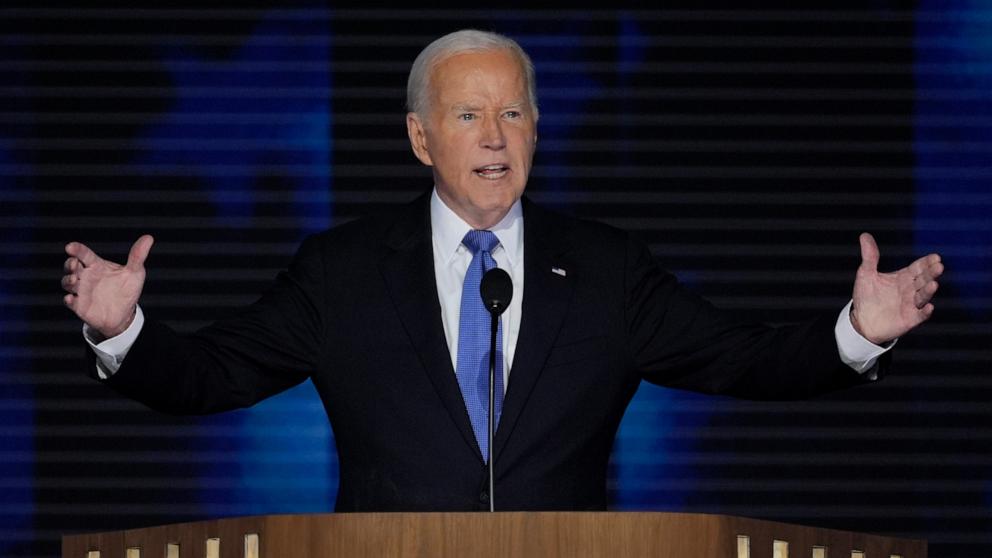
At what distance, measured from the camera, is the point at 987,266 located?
5.49 m

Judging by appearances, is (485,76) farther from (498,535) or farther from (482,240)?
(498,535)

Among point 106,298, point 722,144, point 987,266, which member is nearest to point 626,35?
point 722,144

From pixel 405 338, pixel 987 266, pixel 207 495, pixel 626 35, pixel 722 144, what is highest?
pixel 626 35

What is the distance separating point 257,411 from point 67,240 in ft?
2.76

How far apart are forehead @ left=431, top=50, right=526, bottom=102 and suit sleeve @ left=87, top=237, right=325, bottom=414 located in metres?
0.46

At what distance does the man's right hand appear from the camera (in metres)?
2.83

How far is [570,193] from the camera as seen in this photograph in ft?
18.0

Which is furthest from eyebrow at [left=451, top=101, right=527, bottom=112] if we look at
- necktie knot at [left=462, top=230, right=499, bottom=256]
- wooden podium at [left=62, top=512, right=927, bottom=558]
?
wooden podium at [left=62, top=512, right=927, bottom=558]

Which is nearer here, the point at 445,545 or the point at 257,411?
the point at 445,545

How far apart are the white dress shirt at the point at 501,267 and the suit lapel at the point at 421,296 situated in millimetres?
24

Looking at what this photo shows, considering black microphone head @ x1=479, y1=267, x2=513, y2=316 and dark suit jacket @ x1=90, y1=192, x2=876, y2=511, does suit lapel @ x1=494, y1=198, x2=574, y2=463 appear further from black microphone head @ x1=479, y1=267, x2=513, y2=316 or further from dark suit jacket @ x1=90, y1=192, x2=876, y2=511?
black microphone head @ x1=479, y1=267, x2=513, y2=316

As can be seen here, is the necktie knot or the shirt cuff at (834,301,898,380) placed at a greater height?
the necktie knot

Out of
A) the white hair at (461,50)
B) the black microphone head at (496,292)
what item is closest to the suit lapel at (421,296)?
the white hair at (461,50)

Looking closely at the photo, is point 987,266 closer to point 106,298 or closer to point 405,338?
point 405,338
